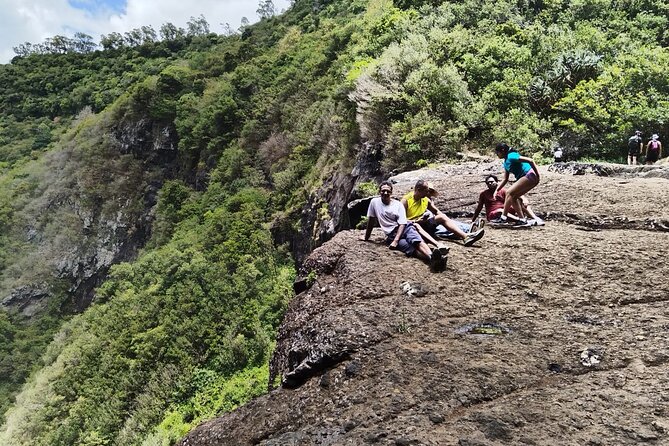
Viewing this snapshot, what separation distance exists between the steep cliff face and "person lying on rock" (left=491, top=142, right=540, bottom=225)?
54435 mm

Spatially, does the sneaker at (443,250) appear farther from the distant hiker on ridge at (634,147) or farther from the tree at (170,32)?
the tree at (170,32)

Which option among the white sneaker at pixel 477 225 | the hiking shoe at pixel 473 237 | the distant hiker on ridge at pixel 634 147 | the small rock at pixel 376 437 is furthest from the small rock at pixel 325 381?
the distant hiker on ridge at pixel 634 147

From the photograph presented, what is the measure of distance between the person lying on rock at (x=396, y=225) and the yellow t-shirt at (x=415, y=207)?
0.34 metres

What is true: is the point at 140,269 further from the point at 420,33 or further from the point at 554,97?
the point at 554,97

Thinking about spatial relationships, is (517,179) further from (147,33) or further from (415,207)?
(147,33)

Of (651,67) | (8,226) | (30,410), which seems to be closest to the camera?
(651,67)

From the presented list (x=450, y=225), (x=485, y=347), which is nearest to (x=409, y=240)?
(x=450, y=225)

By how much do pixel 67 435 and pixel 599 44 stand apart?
120 ft

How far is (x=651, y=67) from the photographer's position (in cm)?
1647

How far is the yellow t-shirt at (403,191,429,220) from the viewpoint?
7742 mm

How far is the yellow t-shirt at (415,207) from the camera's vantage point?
774cm

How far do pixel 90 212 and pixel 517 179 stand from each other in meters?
63.3

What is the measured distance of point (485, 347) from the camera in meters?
4.88

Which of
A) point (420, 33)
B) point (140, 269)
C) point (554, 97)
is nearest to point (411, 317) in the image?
point (554, 97)
